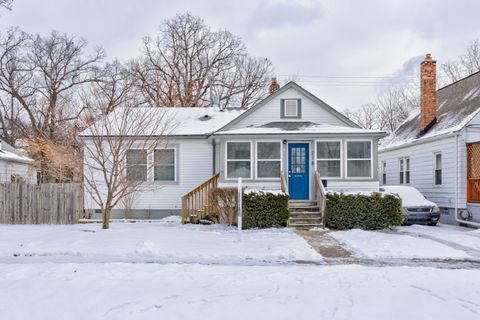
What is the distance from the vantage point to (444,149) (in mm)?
17203

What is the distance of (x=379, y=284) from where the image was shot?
7082 mm

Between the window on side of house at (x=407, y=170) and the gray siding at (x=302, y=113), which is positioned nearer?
the gray siding at (x=302, y=113)

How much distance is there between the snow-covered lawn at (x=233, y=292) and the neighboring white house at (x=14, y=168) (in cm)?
1682

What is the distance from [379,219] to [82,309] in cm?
1071

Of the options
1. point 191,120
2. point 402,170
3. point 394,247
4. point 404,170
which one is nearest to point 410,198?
point 404,170

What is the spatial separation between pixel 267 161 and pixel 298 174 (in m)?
1.35

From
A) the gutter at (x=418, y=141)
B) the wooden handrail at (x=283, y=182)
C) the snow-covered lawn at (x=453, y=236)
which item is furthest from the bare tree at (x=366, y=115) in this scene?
the snow-covered lawn at (x=453, y=236)

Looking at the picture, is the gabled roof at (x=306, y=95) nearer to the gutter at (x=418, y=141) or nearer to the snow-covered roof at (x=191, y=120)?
the snow-covered roof at (x=191, y=120)

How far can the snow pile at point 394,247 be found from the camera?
9797 millimetres

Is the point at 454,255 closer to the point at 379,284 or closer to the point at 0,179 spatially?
the point at 379,284

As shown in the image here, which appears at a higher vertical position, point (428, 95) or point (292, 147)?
point (428, 95)

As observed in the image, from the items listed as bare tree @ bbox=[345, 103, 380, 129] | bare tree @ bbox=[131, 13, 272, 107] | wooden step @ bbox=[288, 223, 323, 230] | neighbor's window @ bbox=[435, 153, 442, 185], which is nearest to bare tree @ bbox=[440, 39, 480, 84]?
bare tree @ bbox=[345, 103, 380, 129]

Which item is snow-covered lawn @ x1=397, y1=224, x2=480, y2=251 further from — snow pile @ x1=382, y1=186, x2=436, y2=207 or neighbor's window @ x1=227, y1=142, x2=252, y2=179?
neighbor's window @ x1=227, y1=142, x2=252, y2=179

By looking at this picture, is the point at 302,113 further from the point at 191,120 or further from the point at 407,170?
the point at 407,170
